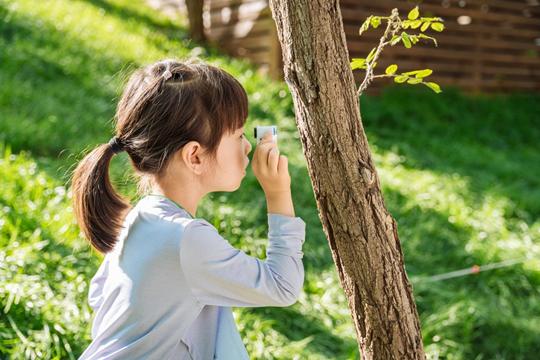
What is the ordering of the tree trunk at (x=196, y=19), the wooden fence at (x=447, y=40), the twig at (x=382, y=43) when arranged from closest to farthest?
the twig at (x=382, y=43) → the wooden fence at (x=447, y=40) → the tree trunk at (x=196, y=19)

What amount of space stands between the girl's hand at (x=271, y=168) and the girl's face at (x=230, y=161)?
6 cm

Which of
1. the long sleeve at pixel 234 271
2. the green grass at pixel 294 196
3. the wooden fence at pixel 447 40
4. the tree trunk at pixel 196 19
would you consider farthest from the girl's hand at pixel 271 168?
the tree trunk at pixel 196 19

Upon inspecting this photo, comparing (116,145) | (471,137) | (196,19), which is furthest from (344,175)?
(196,19)

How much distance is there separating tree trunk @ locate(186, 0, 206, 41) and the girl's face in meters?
5.72

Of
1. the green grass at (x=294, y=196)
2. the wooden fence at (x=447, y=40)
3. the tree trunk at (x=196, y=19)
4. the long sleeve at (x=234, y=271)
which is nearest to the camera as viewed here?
the long sleeve at (x=234, y=271)

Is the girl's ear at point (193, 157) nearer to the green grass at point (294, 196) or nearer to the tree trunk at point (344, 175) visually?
the tree trunk at point (344, 175)

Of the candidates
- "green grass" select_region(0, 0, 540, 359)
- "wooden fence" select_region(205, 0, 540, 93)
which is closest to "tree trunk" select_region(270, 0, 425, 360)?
"green grass" select_region(0, 0, 540, 359)

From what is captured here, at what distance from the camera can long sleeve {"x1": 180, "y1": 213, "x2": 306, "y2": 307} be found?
1442 millimetres

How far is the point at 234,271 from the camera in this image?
Result: 1.46 meters

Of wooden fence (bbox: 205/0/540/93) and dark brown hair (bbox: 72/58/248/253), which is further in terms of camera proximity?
wooden fence (bbox: 205/0/540/93)

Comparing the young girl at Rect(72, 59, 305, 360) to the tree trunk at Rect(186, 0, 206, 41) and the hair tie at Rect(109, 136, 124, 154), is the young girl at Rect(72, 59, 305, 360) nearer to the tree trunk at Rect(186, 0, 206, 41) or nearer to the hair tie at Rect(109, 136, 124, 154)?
the hair tie at Rect(109, 136, 124, 154)

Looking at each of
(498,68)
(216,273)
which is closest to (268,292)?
(216,273)

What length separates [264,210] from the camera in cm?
370

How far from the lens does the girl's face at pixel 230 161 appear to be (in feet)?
5.30
